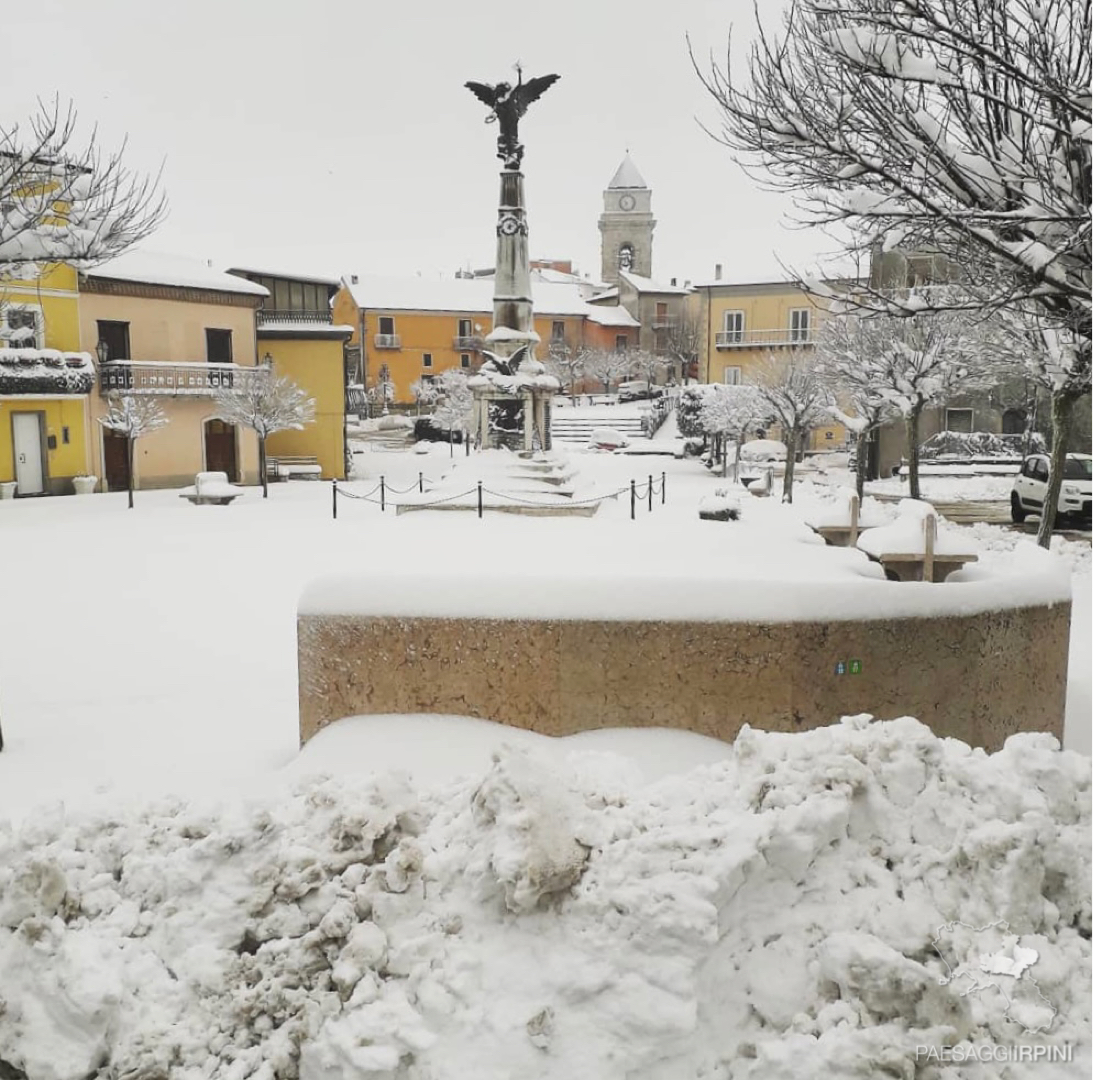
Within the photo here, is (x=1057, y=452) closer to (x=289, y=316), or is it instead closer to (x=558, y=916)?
(x=558, y=916)

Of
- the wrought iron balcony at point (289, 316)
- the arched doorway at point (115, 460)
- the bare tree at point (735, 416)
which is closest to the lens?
the arched doorway at point (115, 460)

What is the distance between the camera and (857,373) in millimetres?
22188

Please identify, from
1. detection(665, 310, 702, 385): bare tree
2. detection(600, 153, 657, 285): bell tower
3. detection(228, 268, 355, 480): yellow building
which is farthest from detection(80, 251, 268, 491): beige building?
detection(600, 153, 657, 285): bell tower

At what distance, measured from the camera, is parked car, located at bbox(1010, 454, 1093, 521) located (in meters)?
18.2

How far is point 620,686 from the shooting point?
21.9 ft

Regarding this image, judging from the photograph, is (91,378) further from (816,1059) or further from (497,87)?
(816,1059)

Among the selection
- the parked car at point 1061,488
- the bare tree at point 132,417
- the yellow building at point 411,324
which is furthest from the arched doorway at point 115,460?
the yellow building at point 411,324

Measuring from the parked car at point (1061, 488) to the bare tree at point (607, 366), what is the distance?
123ft

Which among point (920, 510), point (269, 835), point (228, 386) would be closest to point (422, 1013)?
point (269, 835)

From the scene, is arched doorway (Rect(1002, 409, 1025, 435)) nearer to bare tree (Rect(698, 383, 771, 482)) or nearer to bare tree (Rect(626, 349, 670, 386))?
bare tree (Rect(698, 383, 771, 482))

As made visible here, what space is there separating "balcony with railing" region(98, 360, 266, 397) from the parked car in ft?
62.4

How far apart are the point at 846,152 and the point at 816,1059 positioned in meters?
4.87

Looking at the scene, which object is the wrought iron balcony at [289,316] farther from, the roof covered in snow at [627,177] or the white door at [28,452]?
Result: the roof covered in snow at [627,177]

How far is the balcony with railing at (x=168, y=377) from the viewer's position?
2564 cm
